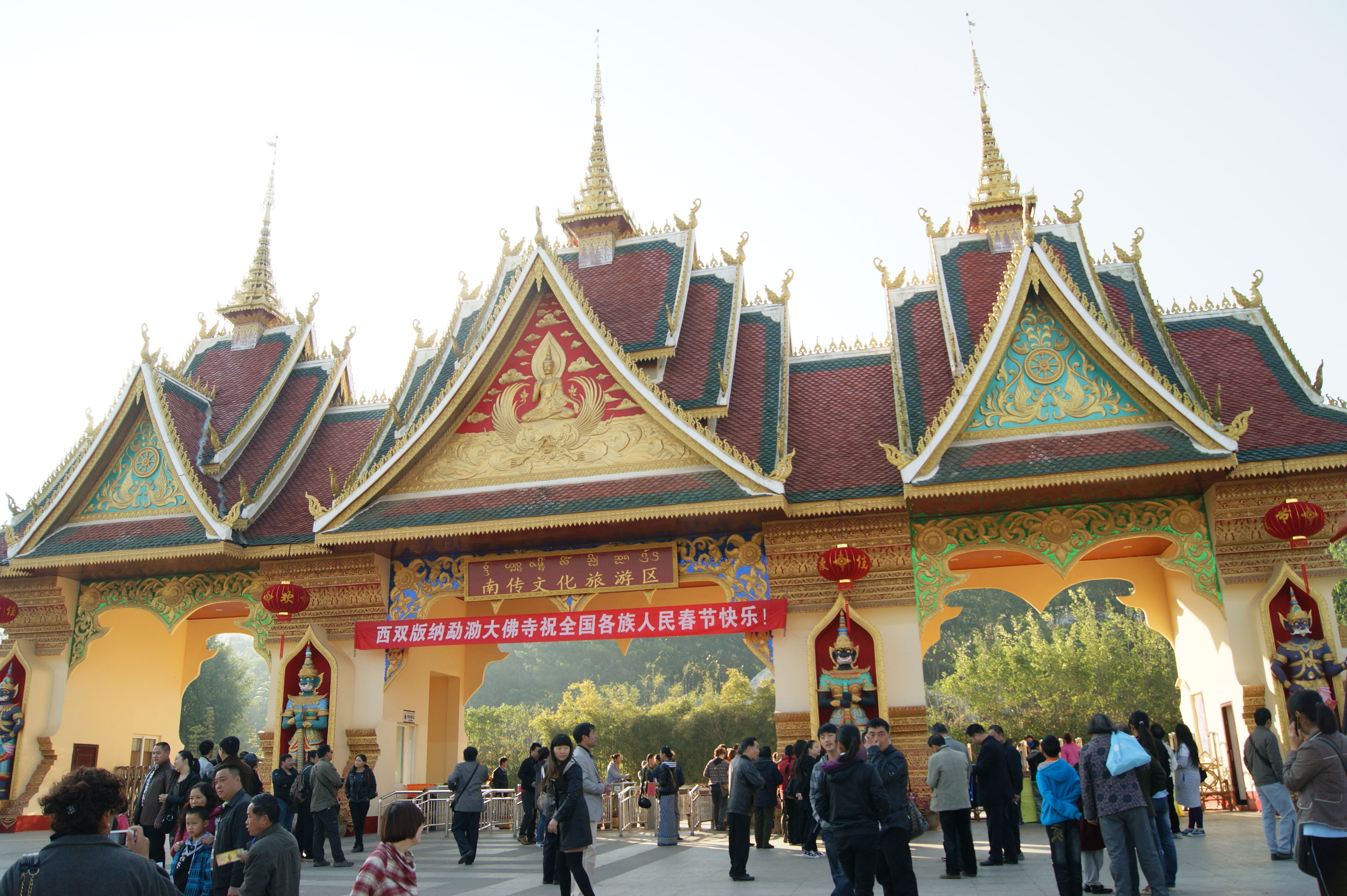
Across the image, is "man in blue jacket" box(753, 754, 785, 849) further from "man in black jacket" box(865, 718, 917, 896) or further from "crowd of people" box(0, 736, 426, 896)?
"crowd of people" box(0, 736, 426, 896)

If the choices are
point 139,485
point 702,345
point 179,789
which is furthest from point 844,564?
point 139,485

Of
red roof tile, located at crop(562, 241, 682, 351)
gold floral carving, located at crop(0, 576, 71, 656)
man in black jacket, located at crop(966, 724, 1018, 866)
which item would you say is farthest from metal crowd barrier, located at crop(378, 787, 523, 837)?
man in black jacket, located at crop(966, 724, 1018, 866)

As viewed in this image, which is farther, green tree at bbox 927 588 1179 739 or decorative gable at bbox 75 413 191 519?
green tree at bbox 927 588 1179 739

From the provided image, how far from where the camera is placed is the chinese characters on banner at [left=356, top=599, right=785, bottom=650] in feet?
43.5

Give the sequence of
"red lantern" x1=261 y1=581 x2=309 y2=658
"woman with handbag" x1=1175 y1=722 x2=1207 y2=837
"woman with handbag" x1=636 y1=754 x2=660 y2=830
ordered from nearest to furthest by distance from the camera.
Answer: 1. "woman with handbag" x1=1175 y1=722 x2=1207 y2=837
2. "red lantern" x1=261 y1=581 x2=309 y2=658
3. "woman with handbag" x1=636 y1=754 x2=660 y2=830

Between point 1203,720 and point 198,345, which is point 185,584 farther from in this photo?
point 1203,720

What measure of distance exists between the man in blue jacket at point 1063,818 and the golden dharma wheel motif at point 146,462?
1371 centimetres

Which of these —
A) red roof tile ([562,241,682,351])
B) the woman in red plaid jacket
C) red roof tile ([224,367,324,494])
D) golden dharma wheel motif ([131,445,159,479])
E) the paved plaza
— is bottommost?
the paved plaza

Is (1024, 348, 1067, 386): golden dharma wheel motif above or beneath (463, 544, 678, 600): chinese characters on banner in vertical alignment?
above

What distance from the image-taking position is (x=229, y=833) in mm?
5043

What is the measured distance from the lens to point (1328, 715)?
487cm

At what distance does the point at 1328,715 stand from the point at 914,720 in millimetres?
8136

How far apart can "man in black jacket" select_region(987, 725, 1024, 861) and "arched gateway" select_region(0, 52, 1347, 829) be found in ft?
9.51

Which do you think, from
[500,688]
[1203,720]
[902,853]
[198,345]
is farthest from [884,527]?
[500,688]
